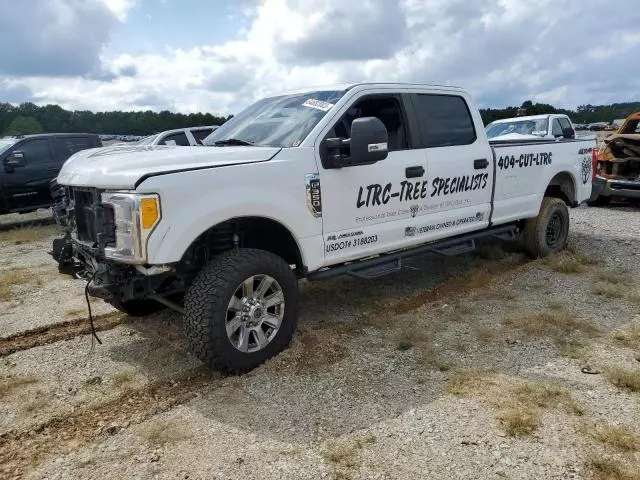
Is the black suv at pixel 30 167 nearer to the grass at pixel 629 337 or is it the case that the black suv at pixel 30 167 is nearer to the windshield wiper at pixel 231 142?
the windshield wiper at pixel 231 142

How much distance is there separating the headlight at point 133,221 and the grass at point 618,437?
276 cm

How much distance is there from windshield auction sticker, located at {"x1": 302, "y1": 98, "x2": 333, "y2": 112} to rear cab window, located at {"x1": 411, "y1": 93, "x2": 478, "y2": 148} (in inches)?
39.7

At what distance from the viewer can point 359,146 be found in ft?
13.6

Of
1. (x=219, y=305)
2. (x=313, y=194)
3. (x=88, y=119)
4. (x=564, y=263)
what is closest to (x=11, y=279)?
(x=219, y=305)

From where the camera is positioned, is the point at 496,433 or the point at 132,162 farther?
the point at 132,162

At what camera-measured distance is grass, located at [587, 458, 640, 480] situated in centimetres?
270

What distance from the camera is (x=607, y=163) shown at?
10.9m

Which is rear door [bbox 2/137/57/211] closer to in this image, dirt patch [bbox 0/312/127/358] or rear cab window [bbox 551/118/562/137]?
dirt patch [bbox 0/312/127/358]

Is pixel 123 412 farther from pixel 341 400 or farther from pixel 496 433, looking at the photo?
pixel 496 433

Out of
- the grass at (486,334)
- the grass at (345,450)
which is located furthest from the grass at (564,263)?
the grass at (345,450)

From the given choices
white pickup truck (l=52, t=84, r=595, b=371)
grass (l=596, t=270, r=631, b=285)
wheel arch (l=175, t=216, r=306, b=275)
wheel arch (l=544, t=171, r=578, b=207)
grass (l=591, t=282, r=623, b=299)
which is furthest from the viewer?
wheel arch (l=544, t=171, r=578, b=207)

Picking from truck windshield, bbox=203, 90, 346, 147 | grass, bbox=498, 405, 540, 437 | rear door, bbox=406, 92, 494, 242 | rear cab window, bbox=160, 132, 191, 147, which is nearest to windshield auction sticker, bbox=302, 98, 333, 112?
truck windshield, bbox=203, 90, 346, 147

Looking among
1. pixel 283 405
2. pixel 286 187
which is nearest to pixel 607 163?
pixel 286 187

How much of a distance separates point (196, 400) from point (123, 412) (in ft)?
1.44
